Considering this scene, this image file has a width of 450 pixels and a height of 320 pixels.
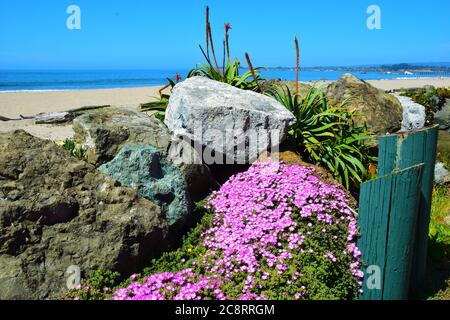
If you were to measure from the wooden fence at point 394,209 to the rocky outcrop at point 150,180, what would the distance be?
2.27 metres

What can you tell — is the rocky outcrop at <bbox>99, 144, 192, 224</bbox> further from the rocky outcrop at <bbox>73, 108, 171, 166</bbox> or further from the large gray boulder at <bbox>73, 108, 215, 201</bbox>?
the rocky outcrop at <bbox>73, 108, 171, 166</bbox>

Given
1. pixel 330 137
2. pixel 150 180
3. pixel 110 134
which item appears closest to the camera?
pixel 150 180

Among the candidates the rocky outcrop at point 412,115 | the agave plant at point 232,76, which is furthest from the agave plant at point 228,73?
the rocky outcrop at point 412,115

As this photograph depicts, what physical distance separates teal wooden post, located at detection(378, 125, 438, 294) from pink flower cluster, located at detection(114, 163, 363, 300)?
78 cm

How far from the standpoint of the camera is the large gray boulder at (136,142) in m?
6.22

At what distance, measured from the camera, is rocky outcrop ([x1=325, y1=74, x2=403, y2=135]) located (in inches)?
358

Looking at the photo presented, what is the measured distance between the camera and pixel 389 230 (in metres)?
4.73

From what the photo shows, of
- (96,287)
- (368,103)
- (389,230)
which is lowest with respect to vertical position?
(96,287)

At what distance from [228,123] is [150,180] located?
5.48 ft

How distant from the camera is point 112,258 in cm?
467

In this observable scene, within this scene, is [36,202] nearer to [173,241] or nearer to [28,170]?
[28,170]

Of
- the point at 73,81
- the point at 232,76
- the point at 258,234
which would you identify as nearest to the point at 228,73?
the point at 232,76

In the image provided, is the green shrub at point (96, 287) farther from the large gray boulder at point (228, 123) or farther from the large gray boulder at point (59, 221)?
the large gray boulder at point (228, 123)

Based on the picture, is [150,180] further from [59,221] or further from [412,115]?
[412,115]
